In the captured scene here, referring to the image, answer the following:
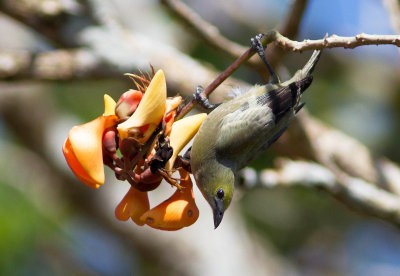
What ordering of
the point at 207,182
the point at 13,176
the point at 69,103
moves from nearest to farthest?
the point at 207,182 → the point at 13,176 → the point at 69,103

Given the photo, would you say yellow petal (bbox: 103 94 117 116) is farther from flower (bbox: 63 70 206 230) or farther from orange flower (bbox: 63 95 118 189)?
orange flower (bbox: 63 95 118 189)

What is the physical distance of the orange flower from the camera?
2.03 meters

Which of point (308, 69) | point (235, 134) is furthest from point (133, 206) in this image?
point (308, 69)

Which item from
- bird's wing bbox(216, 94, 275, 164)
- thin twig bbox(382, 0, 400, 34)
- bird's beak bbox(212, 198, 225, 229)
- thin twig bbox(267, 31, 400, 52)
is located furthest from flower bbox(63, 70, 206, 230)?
thin twig bbox(382, 0, 400, 34)

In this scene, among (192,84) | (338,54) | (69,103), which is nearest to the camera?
(192,84)

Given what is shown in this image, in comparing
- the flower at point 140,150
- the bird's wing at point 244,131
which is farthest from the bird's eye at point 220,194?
the flower at point 140,150

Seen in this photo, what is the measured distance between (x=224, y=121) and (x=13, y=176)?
5.56 metres

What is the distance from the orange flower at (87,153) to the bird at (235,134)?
1.16 m

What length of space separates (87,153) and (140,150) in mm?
273

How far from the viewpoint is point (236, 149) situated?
3.40 m

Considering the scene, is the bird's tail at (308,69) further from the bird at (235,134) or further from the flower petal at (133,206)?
the flower petal at (133,206)

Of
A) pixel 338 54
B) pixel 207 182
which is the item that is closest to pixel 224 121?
pixel 207 182

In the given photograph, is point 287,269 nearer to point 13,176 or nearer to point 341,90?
point 341,90

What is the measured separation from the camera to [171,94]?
466cm
